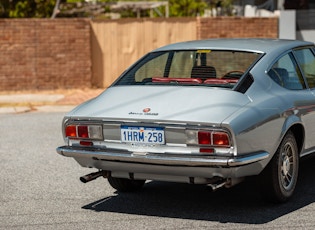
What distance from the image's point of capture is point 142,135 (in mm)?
6984

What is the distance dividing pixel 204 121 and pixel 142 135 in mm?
586

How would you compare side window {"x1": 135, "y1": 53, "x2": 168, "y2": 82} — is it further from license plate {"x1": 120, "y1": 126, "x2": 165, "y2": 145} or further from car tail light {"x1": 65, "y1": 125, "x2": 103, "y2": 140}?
license plate {"x1": 120, "y1": 126, "x2": 165, "y2": 145}

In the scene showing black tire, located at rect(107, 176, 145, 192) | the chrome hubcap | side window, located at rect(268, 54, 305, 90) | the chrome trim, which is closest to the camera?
the chrome trim

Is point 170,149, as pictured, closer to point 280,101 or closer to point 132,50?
point 280,101

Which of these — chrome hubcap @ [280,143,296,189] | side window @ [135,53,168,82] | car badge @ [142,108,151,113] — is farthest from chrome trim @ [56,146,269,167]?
side window @ [135,53,168,82]

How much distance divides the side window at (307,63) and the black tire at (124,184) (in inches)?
79.3

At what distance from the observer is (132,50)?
21.4 meters

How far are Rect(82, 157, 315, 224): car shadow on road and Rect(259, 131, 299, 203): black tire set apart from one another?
0.12m

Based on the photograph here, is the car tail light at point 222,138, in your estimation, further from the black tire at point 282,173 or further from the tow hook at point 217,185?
the black tire at point 282,173

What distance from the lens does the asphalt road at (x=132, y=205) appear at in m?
6.95

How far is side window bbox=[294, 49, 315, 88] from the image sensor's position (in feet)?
27.5

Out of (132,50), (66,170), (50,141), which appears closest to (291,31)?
(132,50)

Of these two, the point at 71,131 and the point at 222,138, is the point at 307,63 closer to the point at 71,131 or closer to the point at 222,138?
the point at 222,138

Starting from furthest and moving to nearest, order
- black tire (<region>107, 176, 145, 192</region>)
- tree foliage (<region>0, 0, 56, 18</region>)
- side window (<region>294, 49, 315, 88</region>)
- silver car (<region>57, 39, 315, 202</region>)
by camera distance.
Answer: tree foliage (<region>0, 0, 56, 18</region>), side window (<region>294, 49, 315, 88</region>), black tire (<region>107, 176, 145, 192</region>), silver car (<region>57, 39, 315, 202</region>)
